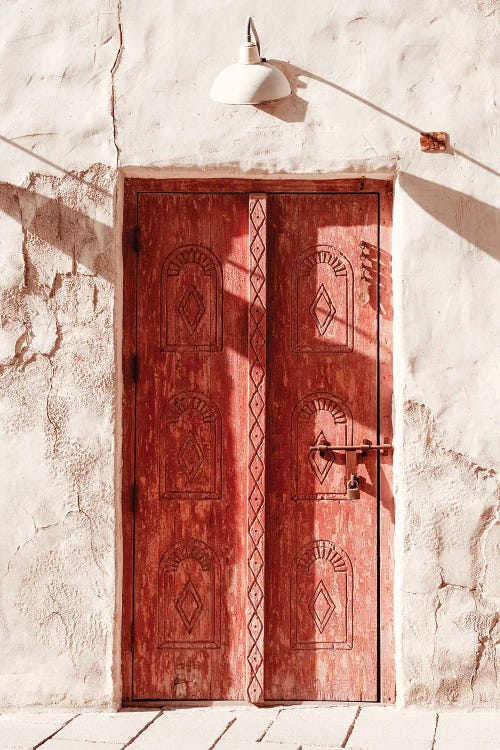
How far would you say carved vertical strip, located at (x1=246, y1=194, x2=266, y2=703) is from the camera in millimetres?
4176

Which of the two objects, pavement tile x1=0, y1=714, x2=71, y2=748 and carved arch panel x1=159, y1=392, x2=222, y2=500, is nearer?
pavement tile x1=0, y1=714, x2=71, y2=748

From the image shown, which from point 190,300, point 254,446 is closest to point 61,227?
point 190,300

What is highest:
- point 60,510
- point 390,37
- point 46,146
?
point 390,37

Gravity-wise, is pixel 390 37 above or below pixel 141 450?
above

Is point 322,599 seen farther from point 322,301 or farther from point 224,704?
point 322,301

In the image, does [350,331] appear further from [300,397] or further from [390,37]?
[390,37]

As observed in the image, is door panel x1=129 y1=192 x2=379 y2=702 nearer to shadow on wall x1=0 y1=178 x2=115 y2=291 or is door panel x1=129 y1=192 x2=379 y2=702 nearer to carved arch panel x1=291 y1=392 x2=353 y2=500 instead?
carved arch panel x1=291 y1=392 x2=353 y2=500

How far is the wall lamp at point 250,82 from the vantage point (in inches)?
148

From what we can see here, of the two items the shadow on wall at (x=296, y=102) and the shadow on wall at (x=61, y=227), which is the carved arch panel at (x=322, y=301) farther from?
the shadow on wall at (x=61, y=227)

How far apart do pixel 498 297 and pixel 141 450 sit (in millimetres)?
1774

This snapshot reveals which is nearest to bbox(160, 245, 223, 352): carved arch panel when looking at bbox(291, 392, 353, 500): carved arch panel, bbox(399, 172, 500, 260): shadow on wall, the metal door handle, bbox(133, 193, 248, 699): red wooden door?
bbox(133, 193, 248, 699): red wooden door

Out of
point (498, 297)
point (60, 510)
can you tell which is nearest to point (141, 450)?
point (60, 510)

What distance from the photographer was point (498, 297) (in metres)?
4.07

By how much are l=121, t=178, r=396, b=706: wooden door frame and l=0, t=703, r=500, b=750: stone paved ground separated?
19 centimetres
